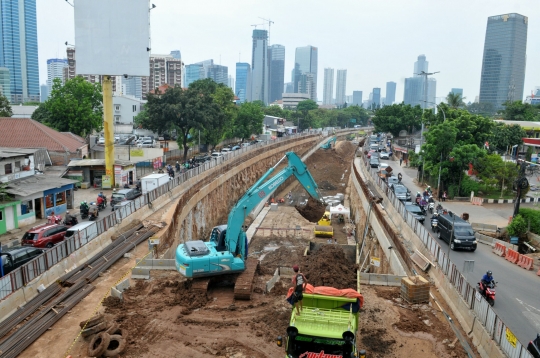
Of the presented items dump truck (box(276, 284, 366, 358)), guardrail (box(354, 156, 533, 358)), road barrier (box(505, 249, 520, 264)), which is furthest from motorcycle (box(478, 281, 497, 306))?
dump truck (box(276, 284, 366, 358))

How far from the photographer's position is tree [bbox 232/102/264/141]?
7994 centimetres

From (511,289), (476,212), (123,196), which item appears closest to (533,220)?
(476,212)

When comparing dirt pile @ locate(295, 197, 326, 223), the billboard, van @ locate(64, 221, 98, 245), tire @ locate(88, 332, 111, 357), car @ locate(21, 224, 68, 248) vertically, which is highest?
the billboard

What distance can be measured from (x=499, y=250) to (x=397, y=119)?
2422 inches

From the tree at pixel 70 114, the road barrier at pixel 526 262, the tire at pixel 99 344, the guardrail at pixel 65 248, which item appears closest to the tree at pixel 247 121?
the tree at pixel 70 114

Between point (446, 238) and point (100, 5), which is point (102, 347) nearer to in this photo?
point (446, 238)

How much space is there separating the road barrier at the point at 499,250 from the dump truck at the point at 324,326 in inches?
685

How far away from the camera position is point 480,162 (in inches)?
1591

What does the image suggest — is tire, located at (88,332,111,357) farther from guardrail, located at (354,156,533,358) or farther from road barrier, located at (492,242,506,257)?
road barrier, located at (492,242,506,257)

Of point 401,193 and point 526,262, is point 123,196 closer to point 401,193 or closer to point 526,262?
point 401,193

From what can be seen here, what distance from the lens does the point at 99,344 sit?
12781 millimetres

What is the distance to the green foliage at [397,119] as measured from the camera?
8369cm

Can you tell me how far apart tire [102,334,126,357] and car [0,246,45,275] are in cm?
747

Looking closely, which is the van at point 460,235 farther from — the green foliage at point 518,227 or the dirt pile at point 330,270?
the dirt pile at point 330,270
